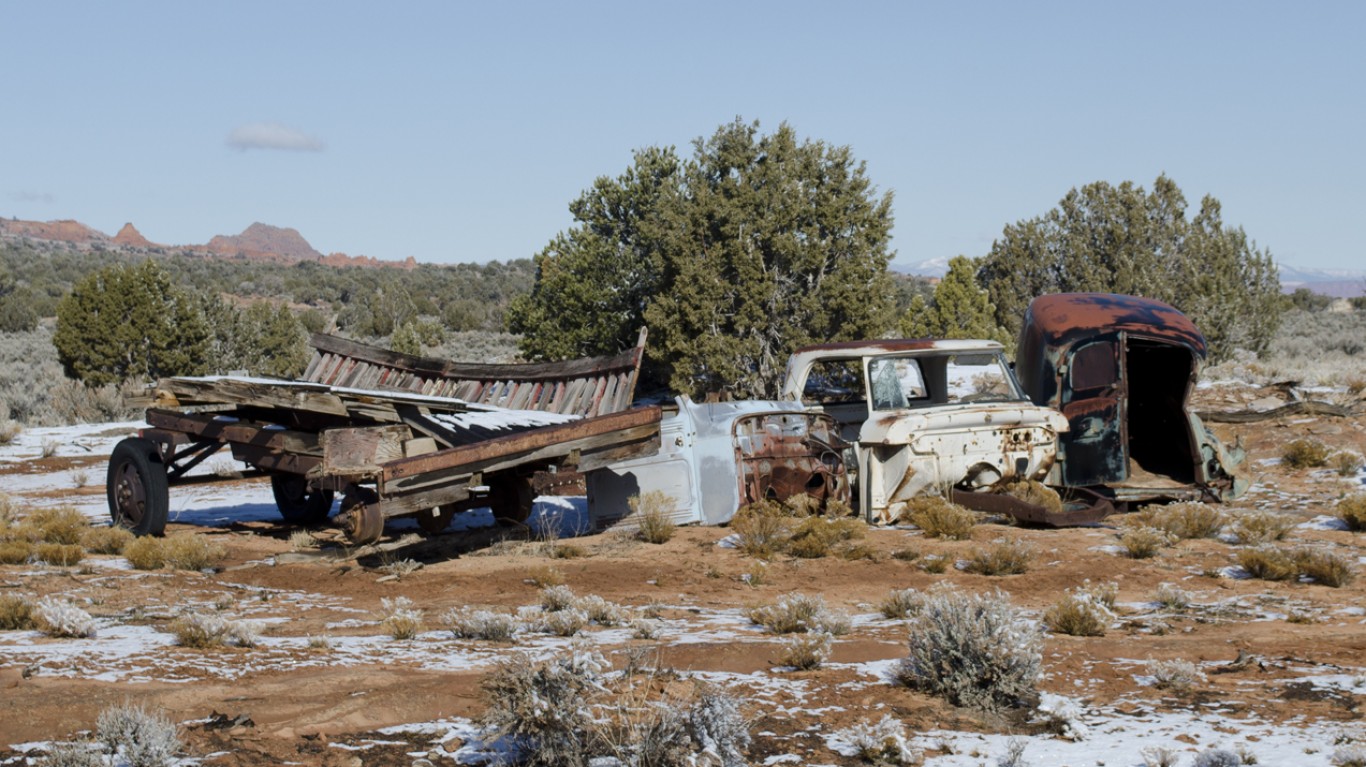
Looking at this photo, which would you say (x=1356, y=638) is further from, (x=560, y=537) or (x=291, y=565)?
(x=291, y=565)

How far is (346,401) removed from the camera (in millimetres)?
9508

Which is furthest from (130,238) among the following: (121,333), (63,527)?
(63,527)

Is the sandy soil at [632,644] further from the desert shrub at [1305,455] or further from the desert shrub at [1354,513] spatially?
the desert shrub at [1305,455]

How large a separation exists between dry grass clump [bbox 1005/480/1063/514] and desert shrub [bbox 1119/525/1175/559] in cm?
119

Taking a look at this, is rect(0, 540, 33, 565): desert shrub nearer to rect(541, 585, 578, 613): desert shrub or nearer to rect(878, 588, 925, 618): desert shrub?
rect(541, 585, 578, 613): desert shrub

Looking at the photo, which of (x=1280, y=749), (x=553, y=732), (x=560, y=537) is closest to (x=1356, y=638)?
(x=1280, y=749)

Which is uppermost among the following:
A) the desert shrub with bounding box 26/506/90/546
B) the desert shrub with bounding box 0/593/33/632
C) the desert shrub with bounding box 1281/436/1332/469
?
the desert shrub with bounding box 1281/436/1332/469

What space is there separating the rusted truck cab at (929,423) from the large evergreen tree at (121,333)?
2090cm

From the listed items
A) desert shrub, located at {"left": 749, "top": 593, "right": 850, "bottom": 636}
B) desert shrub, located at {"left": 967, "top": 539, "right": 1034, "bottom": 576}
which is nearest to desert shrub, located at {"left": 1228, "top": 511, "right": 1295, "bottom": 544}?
desert shrub, located at {"left": 967, "top": 539, "right": 1034, "bottom": 576}

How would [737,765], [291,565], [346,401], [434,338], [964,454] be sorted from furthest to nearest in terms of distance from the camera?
Result: [434,338], [964,454], [291,565], [346,401], [737,765]

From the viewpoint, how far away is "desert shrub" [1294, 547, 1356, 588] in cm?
860

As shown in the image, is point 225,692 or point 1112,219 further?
point 1112,219

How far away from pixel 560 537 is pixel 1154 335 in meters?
6.46

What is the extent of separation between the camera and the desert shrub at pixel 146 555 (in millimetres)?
10102
